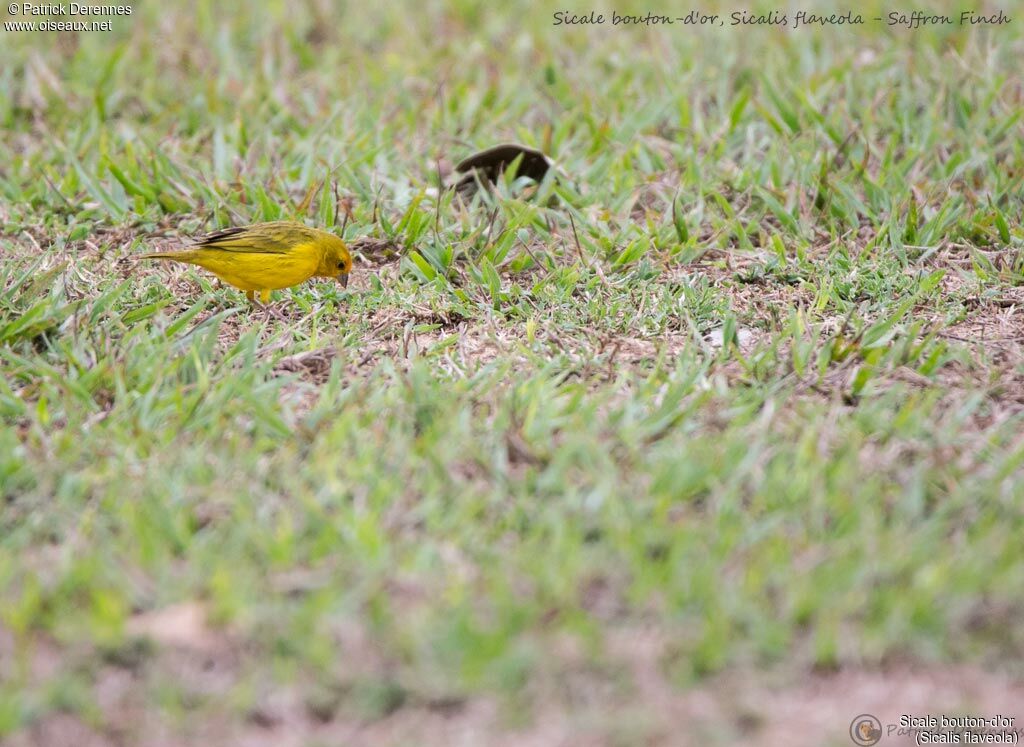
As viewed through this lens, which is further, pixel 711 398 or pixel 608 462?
pixel 711 398

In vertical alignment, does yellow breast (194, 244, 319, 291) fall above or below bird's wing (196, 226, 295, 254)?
below

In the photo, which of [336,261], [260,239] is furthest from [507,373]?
[260,239]

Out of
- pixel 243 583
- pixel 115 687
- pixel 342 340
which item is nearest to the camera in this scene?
pixel 115 687

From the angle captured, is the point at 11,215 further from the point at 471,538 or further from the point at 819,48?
the point at 819,48

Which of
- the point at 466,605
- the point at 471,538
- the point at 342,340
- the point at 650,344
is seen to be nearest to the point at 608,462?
the point at 471,538

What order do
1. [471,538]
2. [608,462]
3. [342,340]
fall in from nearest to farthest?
1. [471,538]
2. [608,462]
3. [342,340]

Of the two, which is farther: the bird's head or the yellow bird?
the bird's head

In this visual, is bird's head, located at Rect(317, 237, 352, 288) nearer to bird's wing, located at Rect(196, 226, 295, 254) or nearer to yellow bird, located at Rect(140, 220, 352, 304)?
yellow bird, located at Rect(140, 220, 352, 304)

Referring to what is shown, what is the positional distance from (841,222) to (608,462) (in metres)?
2.20

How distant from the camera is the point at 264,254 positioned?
3922 mm

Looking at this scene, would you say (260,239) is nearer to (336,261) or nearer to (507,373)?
(336,261)

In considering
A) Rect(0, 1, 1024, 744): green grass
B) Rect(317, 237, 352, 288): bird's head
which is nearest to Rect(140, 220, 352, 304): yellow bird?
Rect(317, 237, 352, 288): bird's head

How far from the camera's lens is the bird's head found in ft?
13.4

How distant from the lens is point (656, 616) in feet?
8.26
